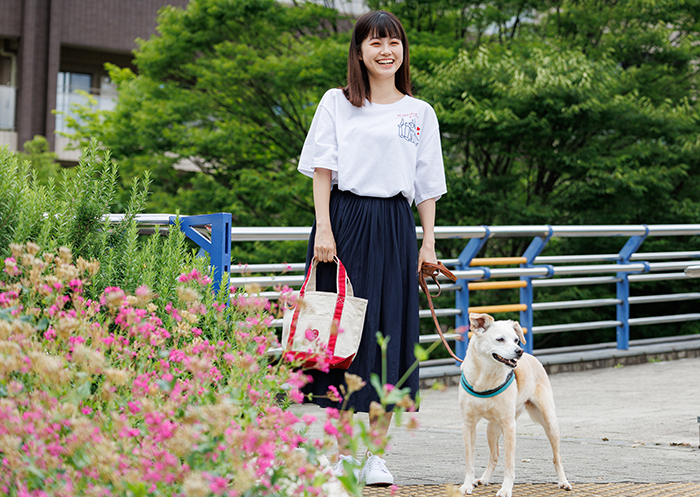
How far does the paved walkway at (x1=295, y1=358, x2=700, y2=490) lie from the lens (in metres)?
3.05

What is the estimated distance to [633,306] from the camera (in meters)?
11.6

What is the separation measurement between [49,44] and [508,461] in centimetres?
2040

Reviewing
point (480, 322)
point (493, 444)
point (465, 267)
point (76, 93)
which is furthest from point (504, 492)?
point (76, 93)

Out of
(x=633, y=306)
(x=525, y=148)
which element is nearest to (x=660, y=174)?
(x=525, y=148)

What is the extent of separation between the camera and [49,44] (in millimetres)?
19703

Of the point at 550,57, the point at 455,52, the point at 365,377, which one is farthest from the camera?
the point at 455,52

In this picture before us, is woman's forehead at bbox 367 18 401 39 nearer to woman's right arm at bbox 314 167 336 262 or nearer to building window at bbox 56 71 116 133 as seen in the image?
woman's right arm at bbox 314 167 336 262

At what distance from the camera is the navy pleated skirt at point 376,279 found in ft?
8.75

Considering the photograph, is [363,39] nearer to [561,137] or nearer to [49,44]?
[561,137]

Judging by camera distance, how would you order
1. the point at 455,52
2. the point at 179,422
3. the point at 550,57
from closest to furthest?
1. the point at 179,422
2. the point at 550,57
3. the point at 455,52

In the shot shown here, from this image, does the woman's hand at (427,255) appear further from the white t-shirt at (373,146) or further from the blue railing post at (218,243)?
the blue railing post at (218,243)

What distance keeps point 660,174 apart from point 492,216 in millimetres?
2422

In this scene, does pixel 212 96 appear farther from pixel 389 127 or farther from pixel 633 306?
pixel 389 127

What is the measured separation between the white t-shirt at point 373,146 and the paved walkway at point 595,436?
1048 millimetres
